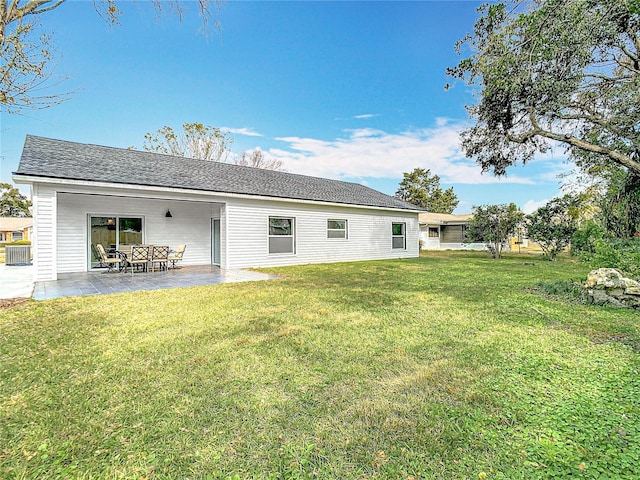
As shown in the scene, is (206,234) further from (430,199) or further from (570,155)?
(430,199)

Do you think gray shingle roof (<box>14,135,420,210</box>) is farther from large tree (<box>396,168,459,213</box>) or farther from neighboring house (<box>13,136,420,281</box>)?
large tree (<box>396,168,459,213</box>)

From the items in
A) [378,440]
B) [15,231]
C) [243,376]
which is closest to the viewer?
[378,440]

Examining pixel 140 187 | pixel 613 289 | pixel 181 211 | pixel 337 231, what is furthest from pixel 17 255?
pixel 613 289

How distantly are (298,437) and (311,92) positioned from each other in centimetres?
1911

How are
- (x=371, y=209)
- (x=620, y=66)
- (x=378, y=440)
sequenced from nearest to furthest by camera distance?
1. (x=378, y=440)
2. (x=620, y=66)
3. (x=371, y=209)

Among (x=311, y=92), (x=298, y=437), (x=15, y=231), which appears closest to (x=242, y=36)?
(x=311, y=92)

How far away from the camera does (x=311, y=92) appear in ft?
60.8

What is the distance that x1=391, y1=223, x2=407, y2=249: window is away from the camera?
18047 millimetres

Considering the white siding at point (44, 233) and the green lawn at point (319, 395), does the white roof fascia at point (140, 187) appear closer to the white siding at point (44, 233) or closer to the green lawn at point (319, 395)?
the white siding at point (44, 233)

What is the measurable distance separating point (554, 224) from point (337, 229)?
10.9 m

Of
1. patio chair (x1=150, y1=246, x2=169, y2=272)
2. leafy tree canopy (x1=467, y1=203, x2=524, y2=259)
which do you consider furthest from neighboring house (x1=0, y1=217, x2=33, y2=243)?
leafy tree canopy (x1=467, y1=203, x2=524, y2=259)

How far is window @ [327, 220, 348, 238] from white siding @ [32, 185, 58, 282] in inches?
398

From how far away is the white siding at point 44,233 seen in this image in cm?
865

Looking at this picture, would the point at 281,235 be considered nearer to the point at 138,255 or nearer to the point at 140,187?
the point at 138,255
